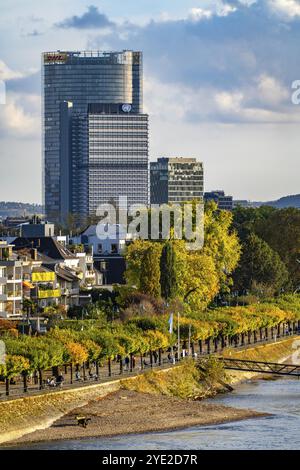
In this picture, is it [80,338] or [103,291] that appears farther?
[103,291]

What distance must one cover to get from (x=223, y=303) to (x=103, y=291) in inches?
598

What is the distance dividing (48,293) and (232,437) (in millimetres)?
59435

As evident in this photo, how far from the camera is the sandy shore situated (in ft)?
259

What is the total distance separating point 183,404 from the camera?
300 feet

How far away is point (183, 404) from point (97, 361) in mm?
5734

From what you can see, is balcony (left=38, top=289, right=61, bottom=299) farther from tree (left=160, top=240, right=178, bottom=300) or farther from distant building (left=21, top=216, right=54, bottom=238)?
distant building (left=21, top=216, right=54, bottom=238)

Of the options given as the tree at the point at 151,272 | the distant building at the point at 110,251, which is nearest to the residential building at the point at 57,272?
the distant building at the point at 110,251

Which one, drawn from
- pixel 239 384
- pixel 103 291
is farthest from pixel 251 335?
pixel 239 384

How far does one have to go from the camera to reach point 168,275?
433 feet

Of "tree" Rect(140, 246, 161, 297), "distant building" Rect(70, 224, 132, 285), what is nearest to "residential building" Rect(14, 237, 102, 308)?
"distant building" Rect(70, 224, 132, 285)

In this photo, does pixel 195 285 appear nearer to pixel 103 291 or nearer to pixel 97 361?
pixel 103 291

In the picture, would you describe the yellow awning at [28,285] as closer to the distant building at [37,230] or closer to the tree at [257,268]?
the tree at [257,268]
